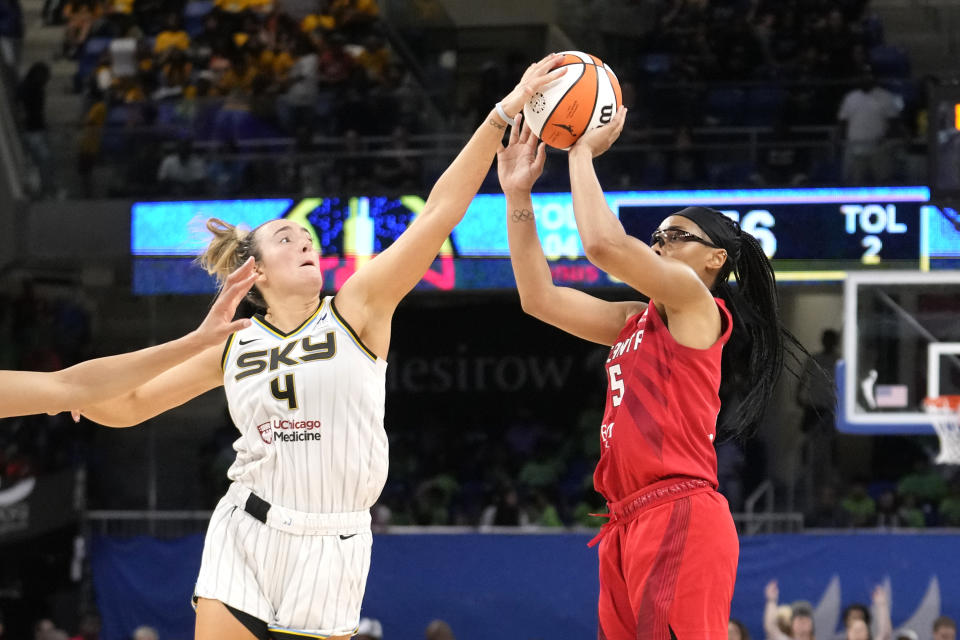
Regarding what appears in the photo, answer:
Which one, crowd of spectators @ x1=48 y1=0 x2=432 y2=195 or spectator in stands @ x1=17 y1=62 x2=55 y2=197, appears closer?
crowd of spectators @ x1=48 y1=0 x2=432 y2=195

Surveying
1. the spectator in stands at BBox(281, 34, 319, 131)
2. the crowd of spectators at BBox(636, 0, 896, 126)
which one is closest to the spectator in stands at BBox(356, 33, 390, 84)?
the spectator in stands at BBox(281, 34, 319, 131)

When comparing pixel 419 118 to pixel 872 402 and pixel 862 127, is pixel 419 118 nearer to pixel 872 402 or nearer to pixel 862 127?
pixel 862 127

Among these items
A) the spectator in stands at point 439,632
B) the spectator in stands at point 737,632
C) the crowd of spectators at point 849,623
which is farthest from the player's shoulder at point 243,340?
the spectator in stands at point 439,632

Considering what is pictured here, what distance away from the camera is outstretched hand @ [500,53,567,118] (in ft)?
12.4

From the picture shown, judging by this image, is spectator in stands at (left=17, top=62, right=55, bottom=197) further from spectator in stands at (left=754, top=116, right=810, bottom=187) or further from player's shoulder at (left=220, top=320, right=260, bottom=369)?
player's shoulder at (left=220, top=320, right=260, bottom=369)

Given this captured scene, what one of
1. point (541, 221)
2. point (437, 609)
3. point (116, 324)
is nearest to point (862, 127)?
point (541, 221)

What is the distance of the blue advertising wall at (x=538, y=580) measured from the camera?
345 inches

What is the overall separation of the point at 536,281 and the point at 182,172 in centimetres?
747

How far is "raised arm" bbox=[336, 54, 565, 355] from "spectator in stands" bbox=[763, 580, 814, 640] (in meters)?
5.34

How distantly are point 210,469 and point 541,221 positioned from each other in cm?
418

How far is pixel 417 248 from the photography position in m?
3.69

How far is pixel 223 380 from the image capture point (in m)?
3.88

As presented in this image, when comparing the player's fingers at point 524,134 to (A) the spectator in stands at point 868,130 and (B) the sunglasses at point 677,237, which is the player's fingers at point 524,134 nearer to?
(B) the sunglasses at point 677,237

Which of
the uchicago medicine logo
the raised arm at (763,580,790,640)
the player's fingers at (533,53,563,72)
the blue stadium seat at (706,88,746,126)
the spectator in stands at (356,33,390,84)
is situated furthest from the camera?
the spectator in stands at (356,33,390,84)
